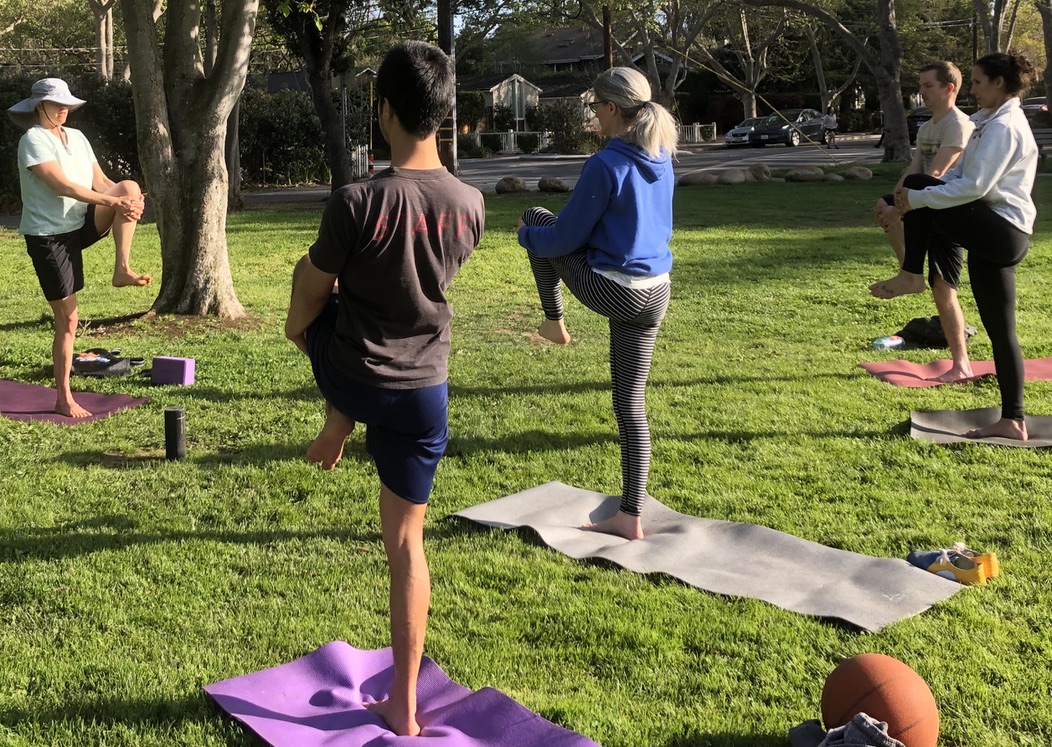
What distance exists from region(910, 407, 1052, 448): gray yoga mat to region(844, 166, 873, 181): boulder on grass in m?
19.8

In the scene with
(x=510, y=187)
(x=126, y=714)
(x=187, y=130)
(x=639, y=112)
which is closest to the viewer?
(x=126, y=714)

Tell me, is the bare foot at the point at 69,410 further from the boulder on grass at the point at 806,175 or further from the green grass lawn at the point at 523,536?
the boulder on grass at the point at 806,175

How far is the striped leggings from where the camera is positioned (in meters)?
4.43

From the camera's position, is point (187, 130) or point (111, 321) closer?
point (187, 130)

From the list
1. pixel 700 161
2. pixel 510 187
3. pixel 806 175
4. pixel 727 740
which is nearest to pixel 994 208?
pixel 727 740

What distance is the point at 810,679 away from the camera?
3.53 meters

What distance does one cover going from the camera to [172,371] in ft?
25.2

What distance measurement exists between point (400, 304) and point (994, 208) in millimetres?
4091

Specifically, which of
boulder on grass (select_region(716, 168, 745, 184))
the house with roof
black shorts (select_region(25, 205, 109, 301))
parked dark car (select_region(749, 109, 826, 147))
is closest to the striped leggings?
black shorts (select_region(25, 205, 109, 301))

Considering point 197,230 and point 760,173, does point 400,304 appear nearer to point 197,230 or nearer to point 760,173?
point 197,230

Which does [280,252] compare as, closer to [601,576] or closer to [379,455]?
[601,576]

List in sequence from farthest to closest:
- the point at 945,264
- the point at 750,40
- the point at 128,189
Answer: the point at 750,40
the point at 945,264
the point at 128,189

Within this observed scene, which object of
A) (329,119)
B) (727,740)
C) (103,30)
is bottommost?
(727,740)

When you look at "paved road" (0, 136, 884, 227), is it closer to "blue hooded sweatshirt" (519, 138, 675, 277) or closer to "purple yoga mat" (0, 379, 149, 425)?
"purple yoga mat" (0, 379, 149, 425)
